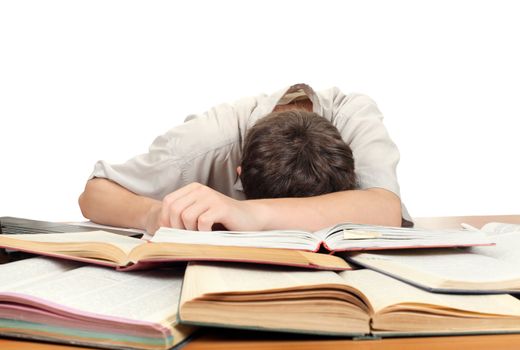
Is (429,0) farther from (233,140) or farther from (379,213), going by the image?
(379,213)

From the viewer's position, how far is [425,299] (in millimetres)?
580

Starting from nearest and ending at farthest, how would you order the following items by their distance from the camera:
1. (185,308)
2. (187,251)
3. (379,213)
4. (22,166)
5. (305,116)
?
(185,308)
(187,251)
(379,213)
(305,116)
(22,166)

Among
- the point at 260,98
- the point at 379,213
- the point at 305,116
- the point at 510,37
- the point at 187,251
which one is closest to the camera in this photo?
the point at 187,251

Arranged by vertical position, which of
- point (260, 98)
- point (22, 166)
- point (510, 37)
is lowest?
point (22, 166)

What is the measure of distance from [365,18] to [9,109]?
6.00 ft

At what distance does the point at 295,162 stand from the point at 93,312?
87 centimetres

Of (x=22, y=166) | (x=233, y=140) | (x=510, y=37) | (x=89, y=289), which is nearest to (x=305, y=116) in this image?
(x=233, y=140)

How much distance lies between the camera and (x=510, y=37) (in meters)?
3.12

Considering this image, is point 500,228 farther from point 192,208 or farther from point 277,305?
point 277,305

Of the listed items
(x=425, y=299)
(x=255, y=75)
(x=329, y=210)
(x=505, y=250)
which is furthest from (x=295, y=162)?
(x=255, y=75)

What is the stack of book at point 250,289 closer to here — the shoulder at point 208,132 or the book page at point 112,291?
the book page at point 112,291

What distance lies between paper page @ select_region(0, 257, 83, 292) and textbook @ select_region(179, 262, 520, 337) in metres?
0.19

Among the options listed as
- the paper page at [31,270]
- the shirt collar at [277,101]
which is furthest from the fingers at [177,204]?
the shirt collar at [277,101]

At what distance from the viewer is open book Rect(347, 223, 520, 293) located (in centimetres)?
63
